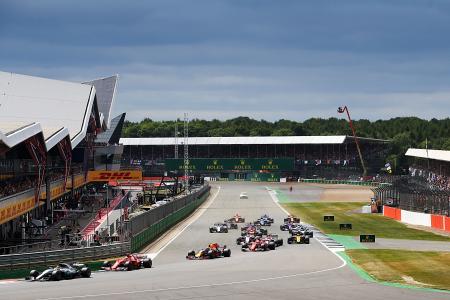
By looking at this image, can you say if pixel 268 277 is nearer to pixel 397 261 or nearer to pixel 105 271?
pixel 105 271

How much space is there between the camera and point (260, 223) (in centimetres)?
8000

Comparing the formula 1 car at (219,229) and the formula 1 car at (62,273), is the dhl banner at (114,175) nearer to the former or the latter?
the formula 1 car at (219,229)

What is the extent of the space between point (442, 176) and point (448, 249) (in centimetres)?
7902

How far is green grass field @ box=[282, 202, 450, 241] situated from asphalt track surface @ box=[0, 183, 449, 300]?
15646mm

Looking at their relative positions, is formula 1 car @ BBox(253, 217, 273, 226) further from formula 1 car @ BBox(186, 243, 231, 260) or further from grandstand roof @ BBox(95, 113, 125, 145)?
grandstand roof @ BBox(95, 113, 125, 145)

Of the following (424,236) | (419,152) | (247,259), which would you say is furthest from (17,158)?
(419,152)

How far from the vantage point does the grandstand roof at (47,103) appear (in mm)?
104625

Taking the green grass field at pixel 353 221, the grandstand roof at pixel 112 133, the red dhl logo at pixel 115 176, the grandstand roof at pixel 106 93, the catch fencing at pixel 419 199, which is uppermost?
the grandstand roof at pixel 106 93

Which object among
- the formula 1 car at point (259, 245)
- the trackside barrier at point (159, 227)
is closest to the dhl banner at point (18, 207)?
the trackside barrier at point (159, 227)

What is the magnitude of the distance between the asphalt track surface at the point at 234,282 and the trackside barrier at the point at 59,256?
103 inches

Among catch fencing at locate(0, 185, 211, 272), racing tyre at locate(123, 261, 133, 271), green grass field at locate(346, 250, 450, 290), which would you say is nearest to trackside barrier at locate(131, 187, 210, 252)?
catch fencing at locate(0, 185, 211, 272)

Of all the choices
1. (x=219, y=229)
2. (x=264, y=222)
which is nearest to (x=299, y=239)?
(x=219, y=229)

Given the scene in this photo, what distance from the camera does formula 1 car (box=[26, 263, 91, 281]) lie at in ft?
127

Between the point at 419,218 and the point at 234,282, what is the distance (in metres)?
45.7
